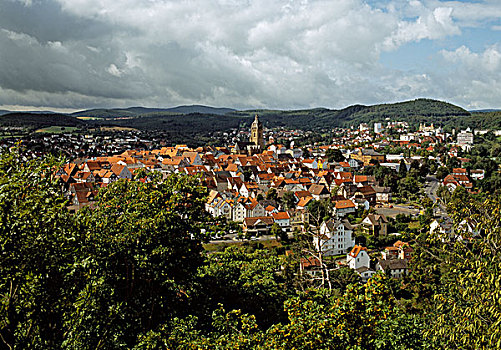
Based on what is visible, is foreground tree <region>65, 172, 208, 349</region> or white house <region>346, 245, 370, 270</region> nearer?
foreground tree <region>65, 172, 208, 349</region>

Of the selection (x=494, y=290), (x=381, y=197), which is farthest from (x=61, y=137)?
(x=494, y=290)

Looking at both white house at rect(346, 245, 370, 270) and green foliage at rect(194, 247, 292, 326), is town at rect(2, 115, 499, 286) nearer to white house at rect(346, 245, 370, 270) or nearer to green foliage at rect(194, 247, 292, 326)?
white house at rect(346, 245, 370, 270)

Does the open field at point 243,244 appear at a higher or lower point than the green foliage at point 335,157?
lower

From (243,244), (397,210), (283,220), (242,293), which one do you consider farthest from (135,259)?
(397,210)

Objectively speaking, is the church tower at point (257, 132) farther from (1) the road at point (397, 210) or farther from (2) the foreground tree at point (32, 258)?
(2) the foreground tree at point (32, 258)

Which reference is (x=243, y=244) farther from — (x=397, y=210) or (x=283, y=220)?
(x=397, y=210)

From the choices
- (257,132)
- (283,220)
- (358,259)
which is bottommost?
(358,259)

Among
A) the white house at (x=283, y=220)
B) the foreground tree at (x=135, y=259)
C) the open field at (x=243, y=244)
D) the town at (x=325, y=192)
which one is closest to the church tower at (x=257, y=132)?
the town at (x=325, y=192)

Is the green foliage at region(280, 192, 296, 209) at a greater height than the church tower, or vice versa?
the church tower

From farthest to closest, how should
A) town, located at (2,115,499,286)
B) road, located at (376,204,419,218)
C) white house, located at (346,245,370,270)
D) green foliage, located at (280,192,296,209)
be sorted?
green foliage, located at (280,192,296,209)
road, located at (376,204,419,218)
town, located at (2,115,499,286)
white house, located at (346,245,370,270)

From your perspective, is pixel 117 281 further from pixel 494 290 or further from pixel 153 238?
pixel 494 290

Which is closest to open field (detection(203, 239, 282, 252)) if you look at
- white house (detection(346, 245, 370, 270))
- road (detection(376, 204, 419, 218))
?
white house (detection(346, 245, 370, 270))
